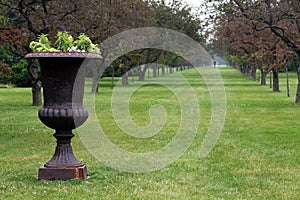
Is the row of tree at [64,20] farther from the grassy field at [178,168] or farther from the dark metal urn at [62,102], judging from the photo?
the dark metal urn at [62,102]

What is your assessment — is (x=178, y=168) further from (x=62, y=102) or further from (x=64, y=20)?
(x=64, y=20)

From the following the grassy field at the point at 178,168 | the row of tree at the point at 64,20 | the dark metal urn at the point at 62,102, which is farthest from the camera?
the row of tree at the point at 64,20

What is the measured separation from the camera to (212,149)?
39.2 ft

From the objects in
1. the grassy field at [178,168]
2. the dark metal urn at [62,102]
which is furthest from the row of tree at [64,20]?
the dark metal urn at [62,102]

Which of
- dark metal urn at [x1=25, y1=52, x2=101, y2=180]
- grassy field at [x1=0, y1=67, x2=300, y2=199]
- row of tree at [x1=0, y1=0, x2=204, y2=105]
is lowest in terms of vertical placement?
grassy field at [x1=0, y1=67, x2=300, y2=199]

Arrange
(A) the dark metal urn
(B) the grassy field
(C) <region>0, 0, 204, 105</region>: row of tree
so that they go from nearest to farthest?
1. (B) the grassy field
2. (A) the dark metal urn
3. (C) <region>0, 0, 204, 105</region>: row of tree

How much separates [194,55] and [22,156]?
59305 millimetres

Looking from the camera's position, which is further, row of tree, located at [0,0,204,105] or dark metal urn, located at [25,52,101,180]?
row of tree, located at [0,0,204,105]

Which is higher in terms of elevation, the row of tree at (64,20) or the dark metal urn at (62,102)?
the row of tree at (64,20)

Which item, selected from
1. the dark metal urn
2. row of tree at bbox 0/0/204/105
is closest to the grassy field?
the dark metal urn

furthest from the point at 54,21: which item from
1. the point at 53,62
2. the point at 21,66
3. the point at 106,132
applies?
the point at 21,66

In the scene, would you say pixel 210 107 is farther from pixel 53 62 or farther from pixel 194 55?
pixel 194 55

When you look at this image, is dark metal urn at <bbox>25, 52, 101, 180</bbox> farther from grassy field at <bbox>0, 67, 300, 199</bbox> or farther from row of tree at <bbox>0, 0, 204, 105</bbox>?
row of tree at <bbox>0, 0, 204, 105</bbox>

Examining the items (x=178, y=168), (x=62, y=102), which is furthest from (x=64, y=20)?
(x=62, y=102)
